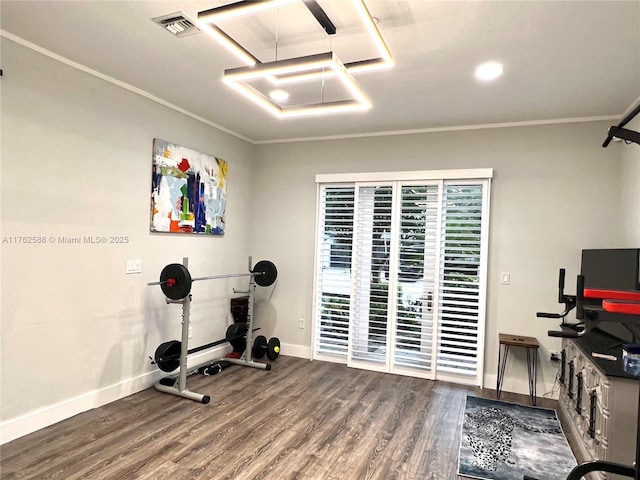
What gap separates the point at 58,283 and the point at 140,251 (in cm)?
79

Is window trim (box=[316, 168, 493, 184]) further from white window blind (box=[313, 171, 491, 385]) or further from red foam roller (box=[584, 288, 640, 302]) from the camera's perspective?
red foam roller (box=[584, 288, 640, 302])

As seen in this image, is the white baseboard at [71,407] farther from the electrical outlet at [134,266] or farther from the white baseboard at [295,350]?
the white baseboard at [295,350]

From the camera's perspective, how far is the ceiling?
222 cm

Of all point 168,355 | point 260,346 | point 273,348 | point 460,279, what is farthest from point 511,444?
point 168,355

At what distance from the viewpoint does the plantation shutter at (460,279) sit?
414 centimetres

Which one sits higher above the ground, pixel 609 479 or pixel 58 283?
pixel 58 283

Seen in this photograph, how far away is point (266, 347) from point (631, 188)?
405 cm

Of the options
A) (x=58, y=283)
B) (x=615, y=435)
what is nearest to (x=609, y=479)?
(x=615, y=435)

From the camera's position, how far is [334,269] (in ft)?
15.8

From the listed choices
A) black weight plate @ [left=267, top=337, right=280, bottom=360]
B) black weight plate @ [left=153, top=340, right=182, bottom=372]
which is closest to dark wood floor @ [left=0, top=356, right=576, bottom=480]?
black weight plate @ [left=153, top=340, right=182, bottom=372]

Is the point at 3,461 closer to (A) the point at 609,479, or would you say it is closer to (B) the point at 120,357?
(B) the point at 120,357

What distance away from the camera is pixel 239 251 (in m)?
5.11

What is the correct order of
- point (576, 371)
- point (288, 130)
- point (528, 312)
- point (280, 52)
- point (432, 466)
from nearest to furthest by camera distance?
1. point (432, 466)
2. point (280, 52)
3. point (576, 371)
4. point (528, 312)
5. point (288, 130)

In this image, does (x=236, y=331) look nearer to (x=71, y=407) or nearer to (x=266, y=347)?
(x=266, y=347)
